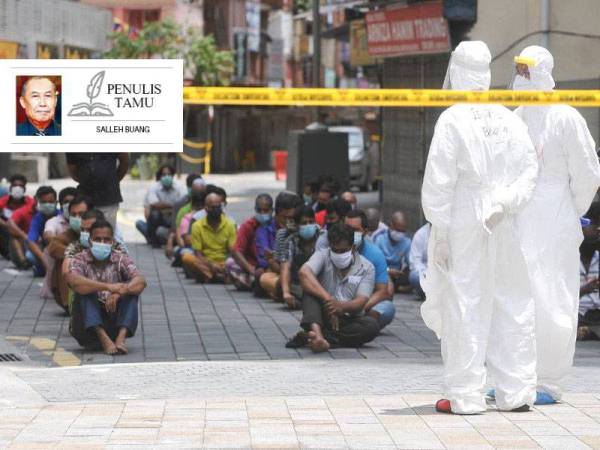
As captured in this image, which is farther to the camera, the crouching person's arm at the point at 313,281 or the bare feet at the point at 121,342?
the crouching person's arm at the point at 313,281

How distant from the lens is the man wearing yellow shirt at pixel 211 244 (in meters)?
18.7

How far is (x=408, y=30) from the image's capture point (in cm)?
2338

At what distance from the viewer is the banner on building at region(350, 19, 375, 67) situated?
30344 mm

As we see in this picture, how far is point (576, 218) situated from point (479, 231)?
107 centimetres

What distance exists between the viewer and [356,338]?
13.1 meters

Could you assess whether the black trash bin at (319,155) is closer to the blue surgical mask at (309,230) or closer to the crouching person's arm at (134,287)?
the blue surgical mask at (309,230)

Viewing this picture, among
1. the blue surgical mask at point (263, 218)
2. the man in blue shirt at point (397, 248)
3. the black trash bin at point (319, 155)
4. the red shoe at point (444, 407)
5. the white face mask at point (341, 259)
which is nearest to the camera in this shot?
the red shoe at point (444, 407)

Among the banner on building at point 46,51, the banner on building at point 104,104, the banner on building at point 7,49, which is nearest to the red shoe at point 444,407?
the banner on building at point 104,104

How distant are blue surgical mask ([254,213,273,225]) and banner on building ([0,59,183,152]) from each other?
7596 millimetres

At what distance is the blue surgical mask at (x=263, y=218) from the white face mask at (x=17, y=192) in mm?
4012

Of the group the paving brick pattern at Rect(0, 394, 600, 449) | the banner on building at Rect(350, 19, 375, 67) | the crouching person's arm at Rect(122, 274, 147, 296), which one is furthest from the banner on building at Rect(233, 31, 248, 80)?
the paving brick pattern at Rect(0, 394, 600, 449)

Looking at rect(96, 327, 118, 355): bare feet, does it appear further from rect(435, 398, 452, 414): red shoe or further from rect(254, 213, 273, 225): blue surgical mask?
rect(254, 213, 273, 225): blue surgical mask

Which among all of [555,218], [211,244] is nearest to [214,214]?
[211,244]

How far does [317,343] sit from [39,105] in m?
3.37
